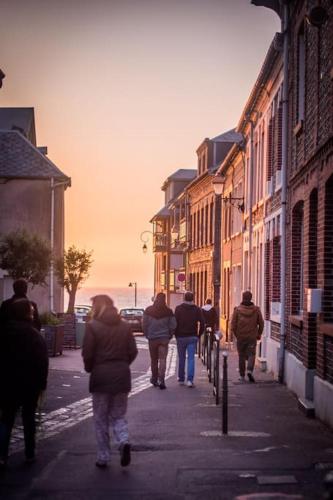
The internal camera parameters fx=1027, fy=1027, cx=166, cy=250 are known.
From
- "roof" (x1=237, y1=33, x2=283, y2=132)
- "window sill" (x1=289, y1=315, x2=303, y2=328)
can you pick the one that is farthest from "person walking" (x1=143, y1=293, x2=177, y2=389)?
"roof" (x1=237, y1=33, x2=283, y2=132)

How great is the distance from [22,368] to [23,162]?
128 feet

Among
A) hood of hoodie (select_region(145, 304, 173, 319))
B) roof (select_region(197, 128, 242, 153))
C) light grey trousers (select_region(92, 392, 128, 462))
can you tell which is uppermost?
roof (select_region(197, 128, 242, 153))

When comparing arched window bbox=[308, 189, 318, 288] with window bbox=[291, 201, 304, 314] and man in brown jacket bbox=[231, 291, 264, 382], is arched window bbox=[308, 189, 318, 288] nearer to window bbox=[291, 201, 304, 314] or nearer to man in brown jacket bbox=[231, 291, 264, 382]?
window bbox=[291, 201, 304, 314]

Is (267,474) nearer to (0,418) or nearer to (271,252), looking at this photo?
(0,418)

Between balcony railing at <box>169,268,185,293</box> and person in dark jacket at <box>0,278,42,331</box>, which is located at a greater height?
balcony railing at <box>169,268,185,293</box>

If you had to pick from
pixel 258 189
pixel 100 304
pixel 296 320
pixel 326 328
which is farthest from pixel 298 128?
pixel 258 189

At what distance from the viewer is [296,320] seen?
1733cm

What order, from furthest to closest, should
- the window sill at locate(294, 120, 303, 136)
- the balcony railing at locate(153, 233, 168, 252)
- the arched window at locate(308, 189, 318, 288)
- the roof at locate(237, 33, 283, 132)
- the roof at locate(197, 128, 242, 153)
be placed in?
the balcony railing at locate(153, 233, 168, 252)
the roof at locate(197, 128, 242, 153)
the roof at locate(237, 33, 283, 132)
the window sill at locate(294, 120, 303, 136)
the arched window at locate(308, 189, 318, 288)

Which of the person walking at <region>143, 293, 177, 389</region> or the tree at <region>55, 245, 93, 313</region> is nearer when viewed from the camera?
the person walking at <region>143, 293, 177, 389</region>

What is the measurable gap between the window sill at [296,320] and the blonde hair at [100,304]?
24.4ft

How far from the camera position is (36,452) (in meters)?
10.6

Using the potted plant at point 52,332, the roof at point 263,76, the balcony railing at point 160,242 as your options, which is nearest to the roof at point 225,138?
the roof at point 263,76

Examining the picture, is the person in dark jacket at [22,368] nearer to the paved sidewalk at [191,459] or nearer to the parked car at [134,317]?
the paved sidewalk at [191,459]

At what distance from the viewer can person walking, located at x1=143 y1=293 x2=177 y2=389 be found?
18.2 m
